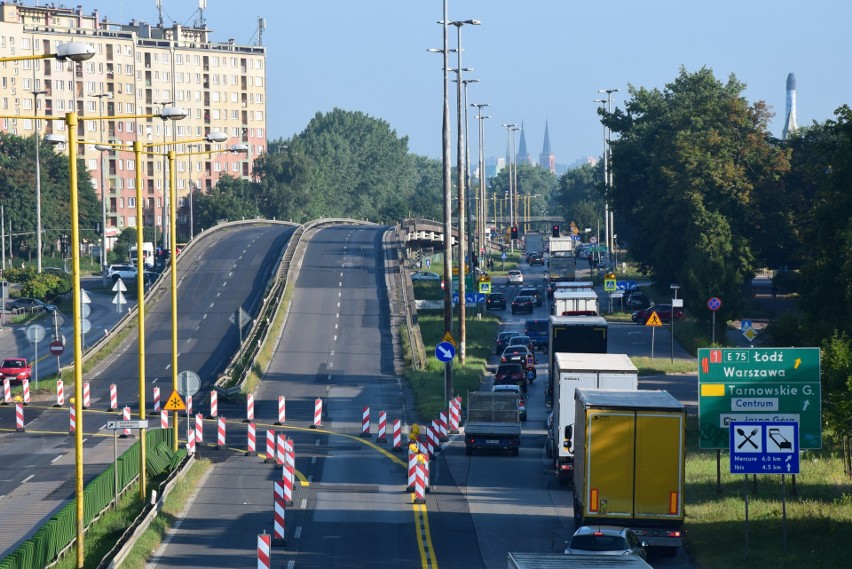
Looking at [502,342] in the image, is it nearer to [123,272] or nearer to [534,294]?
[534,294]

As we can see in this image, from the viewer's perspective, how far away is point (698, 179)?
84.1 meters

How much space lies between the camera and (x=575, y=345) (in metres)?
45.7

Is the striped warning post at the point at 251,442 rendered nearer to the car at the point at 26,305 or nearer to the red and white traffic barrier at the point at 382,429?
the red and white traffic barrier at the point at 382,429

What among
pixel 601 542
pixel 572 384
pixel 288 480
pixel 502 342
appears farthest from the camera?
pixel 502 342

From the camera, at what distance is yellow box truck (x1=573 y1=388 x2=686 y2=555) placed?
81.7 ft

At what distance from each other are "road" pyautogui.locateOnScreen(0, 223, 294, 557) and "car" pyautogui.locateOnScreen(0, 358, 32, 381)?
2.78 meters

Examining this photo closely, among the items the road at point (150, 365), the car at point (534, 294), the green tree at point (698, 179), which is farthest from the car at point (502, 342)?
the car at point (534, 294)

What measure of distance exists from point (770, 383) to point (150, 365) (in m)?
39.6

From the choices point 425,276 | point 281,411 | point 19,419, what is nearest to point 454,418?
point 281,411

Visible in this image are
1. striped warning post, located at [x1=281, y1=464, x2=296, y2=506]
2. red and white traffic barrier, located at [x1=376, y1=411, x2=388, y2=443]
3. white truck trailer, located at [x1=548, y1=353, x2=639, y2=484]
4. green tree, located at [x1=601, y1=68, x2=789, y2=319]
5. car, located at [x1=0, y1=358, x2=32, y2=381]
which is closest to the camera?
striped warning post, located at [x1=281, y1=464, x2=296, y2=506]

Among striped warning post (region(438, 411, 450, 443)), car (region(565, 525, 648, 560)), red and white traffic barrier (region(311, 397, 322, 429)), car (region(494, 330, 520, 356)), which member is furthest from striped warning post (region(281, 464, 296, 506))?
car (region(494, 330, 520, 356))

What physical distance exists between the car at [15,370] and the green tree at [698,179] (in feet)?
112

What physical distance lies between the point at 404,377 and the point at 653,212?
39.1m

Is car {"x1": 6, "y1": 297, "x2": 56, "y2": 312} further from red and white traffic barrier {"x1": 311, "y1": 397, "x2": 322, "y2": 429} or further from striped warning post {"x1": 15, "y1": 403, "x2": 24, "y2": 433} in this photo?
red and white traffic barrier {"x1": 311, "y1": 397, "x2": 322, "y2": 429}
